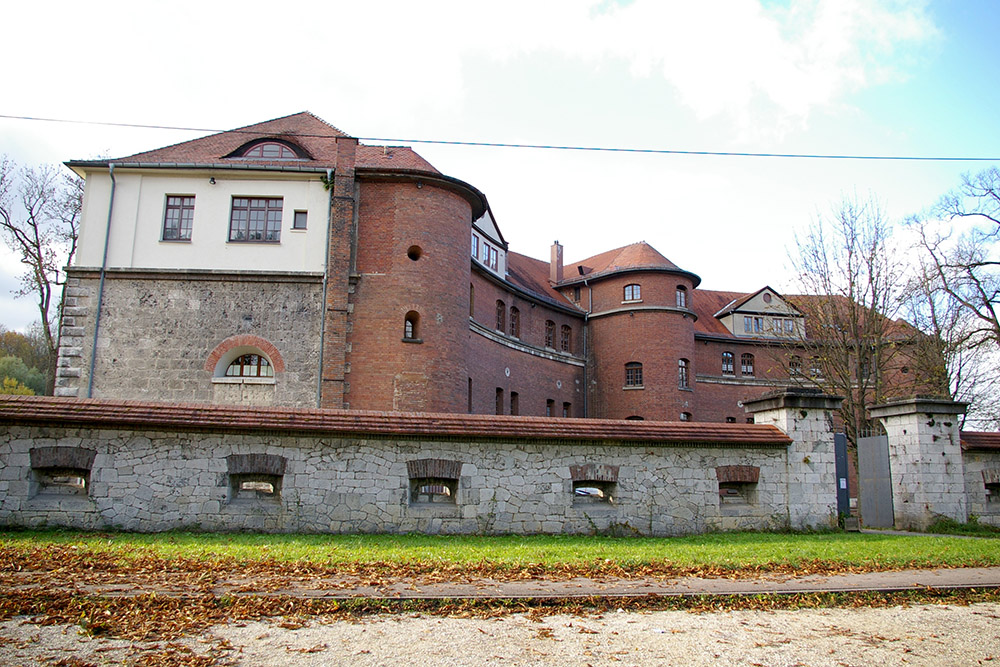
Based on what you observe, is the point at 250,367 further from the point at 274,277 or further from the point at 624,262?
the point at 624,262

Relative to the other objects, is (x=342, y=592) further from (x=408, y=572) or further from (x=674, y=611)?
(x=674, y=611)

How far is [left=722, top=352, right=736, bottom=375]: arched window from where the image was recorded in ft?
150

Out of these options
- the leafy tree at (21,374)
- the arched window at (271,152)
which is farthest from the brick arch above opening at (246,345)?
the leafy tree at (21,374)

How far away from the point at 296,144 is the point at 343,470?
15.7 meters

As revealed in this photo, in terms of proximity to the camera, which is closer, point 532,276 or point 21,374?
point 532,276

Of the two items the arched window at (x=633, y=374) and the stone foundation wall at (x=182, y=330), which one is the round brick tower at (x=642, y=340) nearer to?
the arched window at (x=633, y=374)

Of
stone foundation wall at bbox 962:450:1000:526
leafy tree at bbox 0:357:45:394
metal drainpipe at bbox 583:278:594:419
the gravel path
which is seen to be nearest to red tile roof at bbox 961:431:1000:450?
stone foundation wall at bbox 962:450:1000:526

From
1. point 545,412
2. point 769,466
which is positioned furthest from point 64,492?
point 545,412

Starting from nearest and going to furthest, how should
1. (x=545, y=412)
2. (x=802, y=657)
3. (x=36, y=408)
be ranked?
(x=802, y=657)
(x=36, y=408)
(x=545, y=412)

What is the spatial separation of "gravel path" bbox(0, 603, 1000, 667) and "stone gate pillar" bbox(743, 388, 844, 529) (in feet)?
22.8

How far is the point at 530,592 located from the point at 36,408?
29.5 ft

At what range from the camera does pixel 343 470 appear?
500 inches

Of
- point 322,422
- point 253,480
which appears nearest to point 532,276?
point 322,422

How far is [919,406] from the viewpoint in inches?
613
